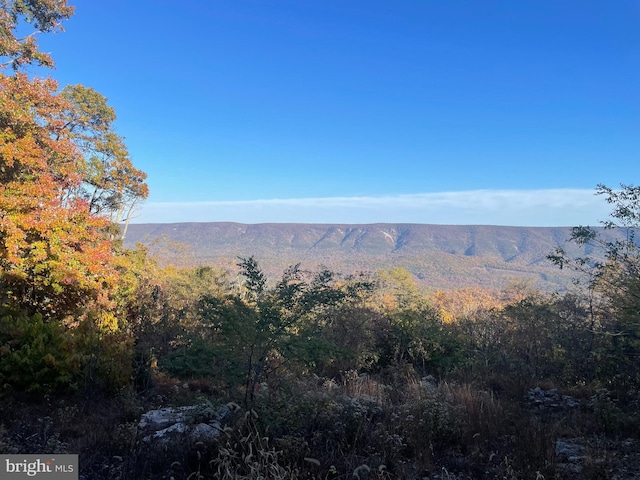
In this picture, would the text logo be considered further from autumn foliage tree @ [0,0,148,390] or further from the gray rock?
autumn foliage tree @ [0,0,148,390]

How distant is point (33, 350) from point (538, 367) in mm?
9188

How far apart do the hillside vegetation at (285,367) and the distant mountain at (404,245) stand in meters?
70.7

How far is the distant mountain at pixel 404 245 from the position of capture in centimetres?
8744

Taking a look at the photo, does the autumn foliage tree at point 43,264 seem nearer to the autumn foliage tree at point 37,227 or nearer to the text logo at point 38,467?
Result: the autumn foliage tree at point 37,227

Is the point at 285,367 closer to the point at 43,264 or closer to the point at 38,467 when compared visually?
the point at 38,467

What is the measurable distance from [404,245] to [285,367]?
124228 mm

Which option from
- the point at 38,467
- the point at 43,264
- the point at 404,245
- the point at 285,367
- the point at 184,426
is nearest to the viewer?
the point at 38,467

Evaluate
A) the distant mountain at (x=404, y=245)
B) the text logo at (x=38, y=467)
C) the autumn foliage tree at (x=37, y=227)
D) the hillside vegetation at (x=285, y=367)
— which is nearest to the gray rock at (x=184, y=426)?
the hillside vegetation at (x=285, y=367)

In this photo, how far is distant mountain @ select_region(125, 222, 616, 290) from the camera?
87438 mm

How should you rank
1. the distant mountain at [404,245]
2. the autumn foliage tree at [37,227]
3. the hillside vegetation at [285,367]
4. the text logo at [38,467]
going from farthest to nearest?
the distant mountain at [404,245] < the autumn foliage tree at [37,227] < the hillside vegetation at [285,367] < the text logo at [38,467]

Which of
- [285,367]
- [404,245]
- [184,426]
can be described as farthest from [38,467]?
[404,245]

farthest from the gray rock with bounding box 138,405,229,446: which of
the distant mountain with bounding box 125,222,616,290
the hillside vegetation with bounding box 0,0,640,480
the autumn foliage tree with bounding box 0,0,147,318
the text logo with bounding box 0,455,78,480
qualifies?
the distant mountain with bounding box 125,222,616,290

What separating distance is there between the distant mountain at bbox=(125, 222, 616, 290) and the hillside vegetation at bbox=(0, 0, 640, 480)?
7068 centimetres

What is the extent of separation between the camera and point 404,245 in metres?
126
